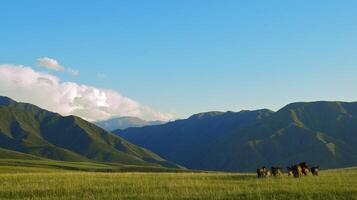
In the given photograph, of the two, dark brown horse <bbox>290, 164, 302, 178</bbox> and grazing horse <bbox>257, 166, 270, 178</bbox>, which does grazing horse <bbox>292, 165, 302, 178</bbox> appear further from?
grazing horse <bbox>257, 166, 270, 178</bbox>

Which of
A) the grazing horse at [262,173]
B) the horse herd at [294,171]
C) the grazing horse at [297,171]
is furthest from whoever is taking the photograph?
the grazing horse at [262,173]

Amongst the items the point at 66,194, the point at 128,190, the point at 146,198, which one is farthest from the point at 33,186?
the point at 146,198

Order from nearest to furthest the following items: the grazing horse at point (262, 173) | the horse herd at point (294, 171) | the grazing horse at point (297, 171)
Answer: the grazing horse at point (297, 171) → the horse herd at point (294, 171) → the grazing horse at point (262, 173)

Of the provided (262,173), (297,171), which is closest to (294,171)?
(297,171)

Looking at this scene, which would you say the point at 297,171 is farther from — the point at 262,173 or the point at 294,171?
the point at 262,173

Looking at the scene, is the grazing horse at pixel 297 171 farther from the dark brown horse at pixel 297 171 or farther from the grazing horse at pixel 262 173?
the grazing horse at pixel 262 173

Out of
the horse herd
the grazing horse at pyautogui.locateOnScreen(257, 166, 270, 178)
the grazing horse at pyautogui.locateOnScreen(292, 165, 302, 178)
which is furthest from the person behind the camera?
the grazing horse at pyautogui.locateOnScreen(257, 166, 270, 178)

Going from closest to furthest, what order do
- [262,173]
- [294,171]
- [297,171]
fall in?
[297,171] → [294,171] → [262,173]

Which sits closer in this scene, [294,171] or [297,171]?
[297,171]

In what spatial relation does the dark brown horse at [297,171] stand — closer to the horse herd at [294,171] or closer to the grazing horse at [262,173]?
the horse herd at [294,171]

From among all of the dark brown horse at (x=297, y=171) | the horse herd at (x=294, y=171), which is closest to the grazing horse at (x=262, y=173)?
the horse herd at (x=294, y=171)

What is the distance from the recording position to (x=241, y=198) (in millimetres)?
24422

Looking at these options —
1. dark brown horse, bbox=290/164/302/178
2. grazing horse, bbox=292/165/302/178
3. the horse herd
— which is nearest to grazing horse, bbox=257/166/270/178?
the horse herd

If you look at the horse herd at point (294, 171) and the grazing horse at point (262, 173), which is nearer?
the horse herd at point (294, 171)
